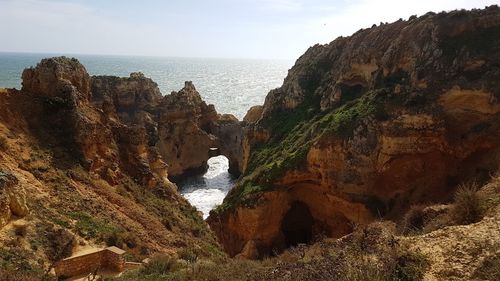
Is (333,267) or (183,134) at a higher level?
(333,267)

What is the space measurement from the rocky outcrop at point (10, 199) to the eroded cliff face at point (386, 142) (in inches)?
726

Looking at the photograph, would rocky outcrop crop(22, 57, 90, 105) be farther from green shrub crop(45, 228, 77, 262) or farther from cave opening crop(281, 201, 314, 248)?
cave opening crop(281, 201, 314, 248)

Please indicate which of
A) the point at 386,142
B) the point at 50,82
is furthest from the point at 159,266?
the point at 386,142

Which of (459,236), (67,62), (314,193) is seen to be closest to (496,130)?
(314,193)

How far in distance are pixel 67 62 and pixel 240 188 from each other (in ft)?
55.1

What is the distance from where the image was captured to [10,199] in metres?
14.2

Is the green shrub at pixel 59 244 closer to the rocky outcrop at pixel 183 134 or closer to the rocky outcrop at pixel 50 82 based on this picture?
the rocky outcrop at pixel 50 82

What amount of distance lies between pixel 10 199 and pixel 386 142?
21787mm

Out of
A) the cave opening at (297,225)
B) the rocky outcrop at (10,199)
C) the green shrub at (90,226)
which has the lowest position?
the cave opening at (297,225)

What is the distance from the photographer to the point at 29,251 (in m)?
13.5

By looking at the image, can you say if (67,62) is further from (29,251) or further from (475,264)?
(475,264)

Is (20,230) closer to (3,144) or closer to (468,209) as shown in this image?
(3,144)

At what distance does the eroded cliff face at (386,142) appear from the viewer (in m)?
27.5

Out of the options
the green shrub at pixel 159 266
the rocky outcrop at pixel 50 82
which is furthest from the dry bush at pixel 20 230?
the rocky outcrop at pixel 50 82
